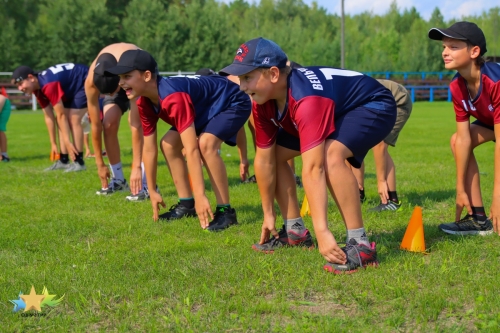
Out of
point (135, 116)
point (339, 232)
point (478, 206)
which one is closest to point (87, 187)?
point (135, 116)

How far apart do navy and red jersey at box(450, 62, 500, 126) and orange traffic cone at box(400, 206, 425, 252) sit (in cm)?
98

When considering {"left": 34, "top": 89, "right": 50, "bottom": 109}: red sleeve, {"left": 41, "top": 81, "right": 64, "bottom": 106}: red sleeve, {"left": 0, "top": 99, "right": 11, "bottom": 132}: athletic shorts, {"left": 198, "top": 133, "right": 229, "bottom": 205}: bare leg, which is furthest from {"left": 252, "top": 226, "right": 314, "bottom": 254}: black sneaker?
{"left": 0, "top": 99, "right": 11, "bottom": 132}: athletic shorts

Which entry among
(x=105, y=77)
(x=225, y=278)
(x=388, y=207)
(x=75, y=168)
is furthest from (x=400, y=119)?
(x=75, y=168)

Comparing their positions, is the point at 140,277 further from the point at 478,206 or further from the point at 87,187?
the point at 87,187

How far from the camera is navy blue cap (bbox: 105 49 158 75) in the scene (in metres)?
5.80

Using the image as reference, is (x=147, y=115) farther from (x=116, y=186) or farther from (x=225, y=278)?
(x=116, y=186)

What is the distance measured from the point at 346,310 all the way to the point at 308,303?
0.22 m

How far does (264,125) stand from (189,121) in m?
1.13

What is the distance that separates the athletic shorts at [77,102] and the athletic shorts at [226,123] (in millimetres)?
5057

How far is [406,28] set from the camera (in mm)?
85375

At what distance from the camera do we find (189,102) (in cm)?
580

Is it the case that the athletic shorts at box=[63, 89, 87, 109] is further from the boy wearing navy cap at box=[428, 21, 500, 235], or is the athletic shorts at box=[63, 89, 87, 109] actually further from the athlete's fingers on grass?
the boy wearing navy cap at box=[428, 21, 500, 235]

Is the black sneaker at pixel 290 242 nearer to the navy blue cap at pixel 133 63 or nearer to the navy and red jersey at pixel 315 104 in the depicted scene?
the navy and red jersey at pixel 315 104

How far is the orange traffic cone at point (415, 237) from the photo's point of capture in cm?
481
